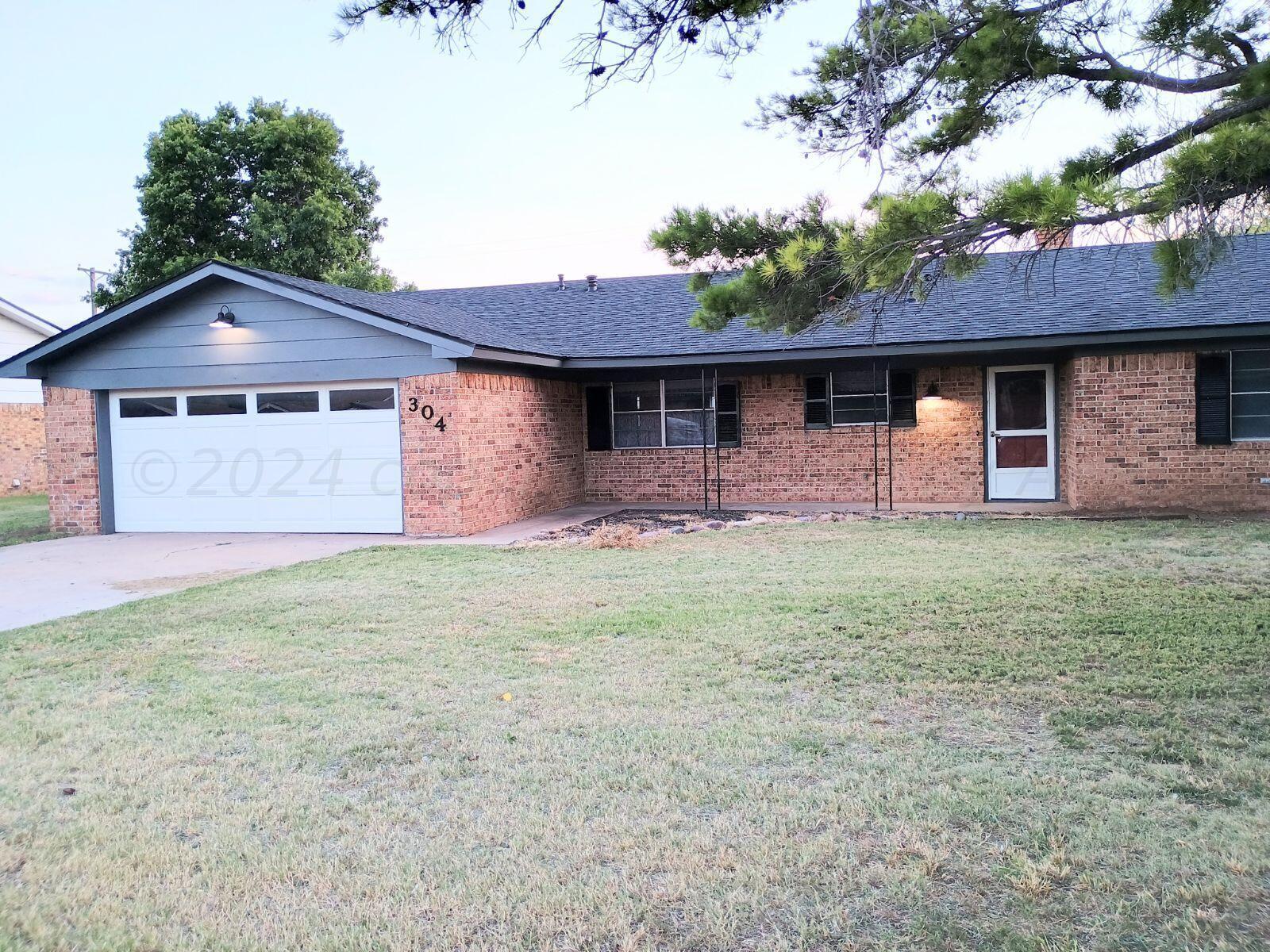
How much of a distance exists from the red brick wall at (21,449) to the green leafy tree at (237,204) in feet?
21.0

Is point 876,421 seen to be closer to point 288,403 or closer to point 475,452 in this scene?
point 475,452

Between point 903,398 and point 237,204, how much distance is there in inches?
859

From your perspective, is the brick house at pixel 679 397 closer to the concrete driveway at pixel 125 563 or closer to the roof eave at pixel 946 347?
the roof eave at pixel 946 347

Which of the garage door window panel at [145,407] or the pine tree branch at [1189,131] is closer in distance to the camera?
the pine tree branch at [1189,131]

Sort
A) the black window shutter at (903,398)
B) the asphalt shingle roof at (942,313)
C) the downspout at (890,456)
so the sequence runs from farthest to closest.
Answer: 1. the black window shutter at (903,398)
2. the downspout at (890,456)
3. the asphalt shingle roof at (942,313)

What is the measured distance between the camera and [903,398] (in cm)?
1481

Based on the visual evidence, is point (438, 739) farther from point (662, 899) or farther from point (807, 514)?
point (807, 514)

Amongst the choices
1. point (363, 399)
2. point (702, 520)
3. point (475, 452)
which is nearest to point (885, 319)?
point (702, 520)

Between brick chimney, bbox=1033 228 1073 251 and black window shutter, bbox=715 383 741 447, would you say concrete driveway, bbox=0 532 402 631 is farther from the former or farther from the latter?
brick chimney, bbox=1033 228 1073 251

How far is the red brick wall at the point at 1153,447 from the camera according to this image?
1271 centimetres

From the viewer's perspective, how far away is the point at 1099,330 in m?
12.2

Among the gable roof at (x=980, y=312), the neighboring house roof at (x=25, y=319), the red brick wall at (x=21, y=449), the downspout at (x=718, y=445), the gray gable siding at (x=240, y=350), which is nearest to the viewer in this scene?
the gray gable siding at (x=240, y=350)

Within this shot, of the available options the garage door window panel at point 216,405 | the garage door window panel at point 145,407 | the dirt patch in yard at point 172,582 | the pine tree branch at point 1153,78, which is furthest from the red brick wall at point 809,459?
the pine tree branch at point 1153,78

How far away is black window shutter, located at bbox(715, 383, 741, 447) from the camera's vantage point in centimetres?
1547
